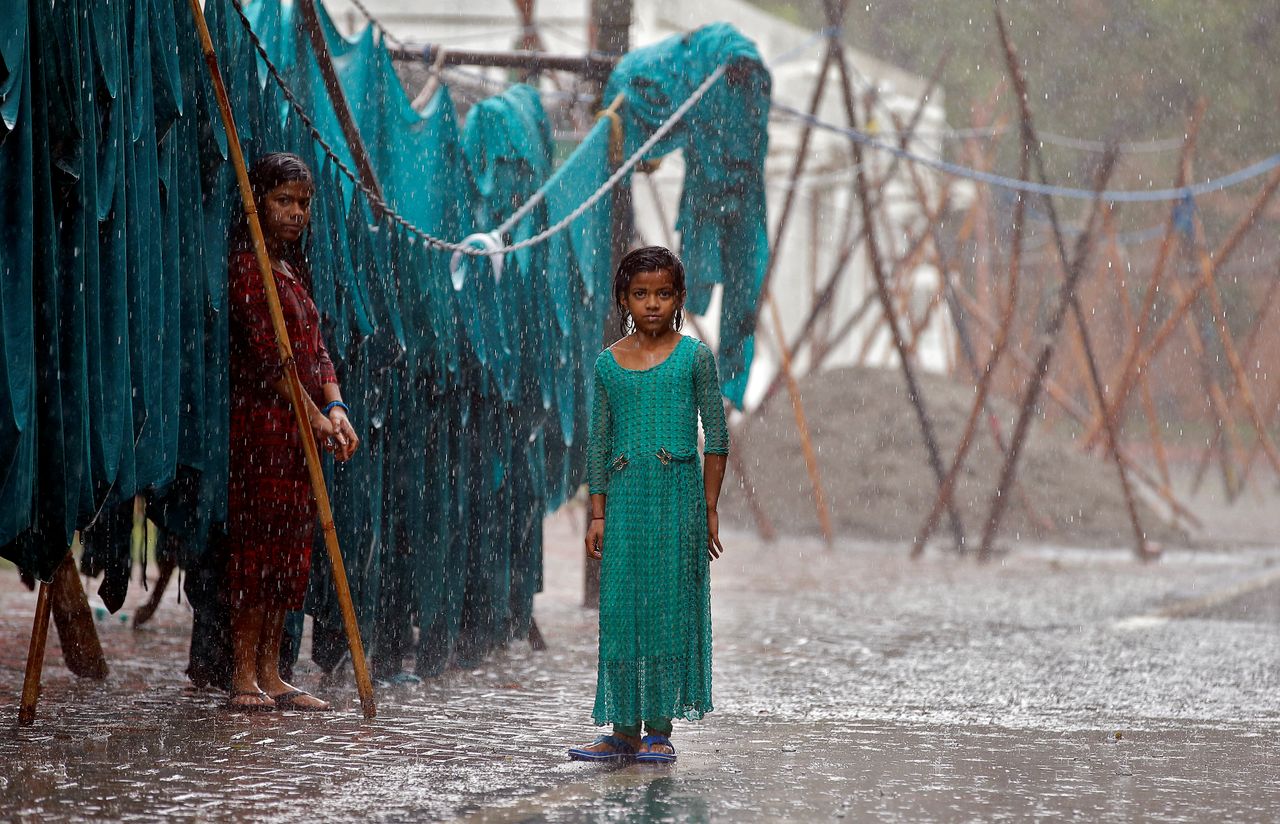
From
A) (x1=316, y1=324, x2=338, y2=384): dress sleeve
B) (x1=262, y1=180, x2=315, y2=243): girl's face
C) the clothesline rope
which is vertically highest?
the clothesline rope

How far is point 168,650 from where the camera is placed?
675cm

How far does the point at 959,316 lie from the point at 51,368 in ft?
38.7

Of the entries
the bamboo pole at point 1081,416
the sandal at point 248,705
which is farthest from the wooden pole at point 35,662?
the bamboo pole at point 1081,416

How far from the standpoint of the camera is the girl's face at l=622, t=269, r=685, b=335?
444cm

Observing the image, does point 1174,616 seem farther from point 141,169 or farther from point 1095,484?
point 1095,484

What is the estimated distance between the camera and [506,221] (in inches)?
263

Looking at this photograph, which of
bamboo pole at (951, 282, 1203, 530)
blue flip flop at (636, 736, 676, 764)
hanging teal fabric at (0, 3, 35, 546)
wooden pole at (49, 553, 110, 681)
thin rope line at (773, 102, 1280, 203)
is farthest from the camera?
bamboo pole at (951, 282, 1203, 530)

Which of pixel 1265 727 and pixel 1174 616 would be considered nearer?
pixel 1265 727

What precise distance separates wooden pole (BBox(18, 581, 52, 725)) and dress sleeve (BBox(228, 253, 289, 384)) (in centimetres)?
86

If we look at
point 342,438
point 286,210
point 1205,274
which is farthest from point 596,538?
point 1205,274

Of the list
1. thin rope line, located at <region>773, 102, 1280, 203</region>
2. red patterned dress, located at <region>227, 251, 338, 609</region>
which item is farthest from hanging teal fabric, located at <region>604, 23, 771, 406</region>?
red patterned dress, located at <region>227, 251, 338, 609</region>

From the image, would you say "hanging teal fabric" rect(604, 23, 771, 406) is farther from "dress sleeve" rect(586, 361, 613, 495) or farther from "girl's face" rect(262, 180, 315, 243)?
"dress sleeve" rect(586, 361, 613, 495)

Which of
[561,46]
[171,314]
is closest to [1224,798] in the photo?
[171,314]

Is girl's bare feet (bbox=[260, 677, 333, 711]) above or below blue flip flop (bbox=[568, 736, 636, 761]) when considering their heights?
above
